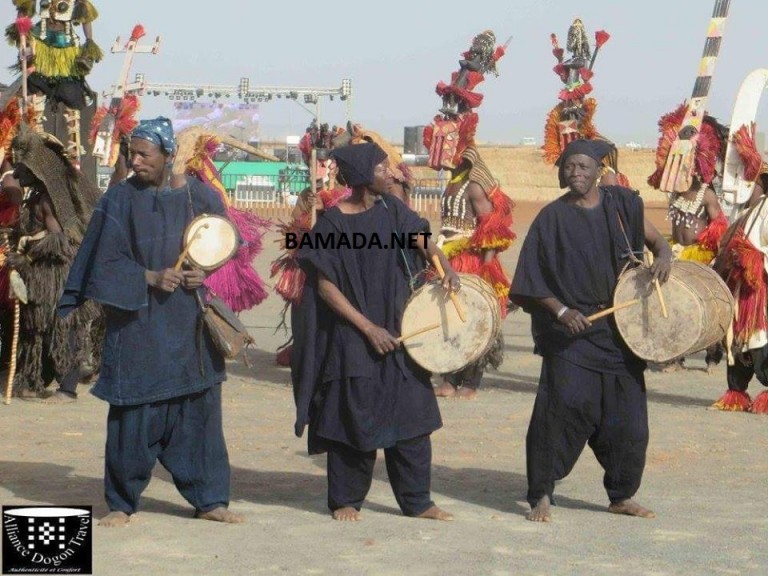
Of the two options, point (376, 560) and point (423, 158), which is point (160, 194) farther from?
point (423, 158)

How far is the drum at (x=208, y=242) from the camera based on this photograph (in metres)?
7.04

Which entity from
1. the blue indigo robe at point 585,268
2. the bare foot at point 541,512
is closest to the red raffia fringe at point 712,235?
the blue indigo robe at point 585,268

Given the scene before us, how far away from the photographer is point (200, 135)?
12.6m

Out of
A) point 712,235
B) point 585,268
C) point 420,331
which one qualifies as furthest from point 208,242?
point 712,235

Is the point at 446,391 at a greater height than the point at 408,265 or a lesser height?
lesser

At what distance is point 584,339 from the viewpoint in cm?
745

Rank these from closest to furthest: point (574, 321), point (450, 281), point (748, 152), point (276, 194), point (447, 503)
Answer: point (574, 321) < point (450, 281) < point (447, 503) < point (748, 152) < point (276, 194)

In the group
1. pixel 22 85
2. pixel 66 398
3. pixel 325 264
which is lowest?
pixel 66 398

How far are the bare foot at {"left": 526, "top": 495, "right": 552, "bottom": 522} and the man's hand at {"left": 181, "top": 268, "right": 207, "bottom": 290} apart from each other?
1856 mm

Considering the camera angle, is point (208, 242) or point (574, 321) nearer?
point (208, 242)

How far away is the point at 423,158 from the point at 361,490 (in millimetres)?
39644

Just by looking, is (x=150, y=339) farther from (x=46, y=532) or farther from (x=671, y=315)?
(x=671, y=315)

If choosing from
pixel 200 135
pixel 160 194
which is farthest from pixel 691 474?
pixel 200 135

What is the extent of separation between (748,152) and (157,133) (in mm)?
5662
